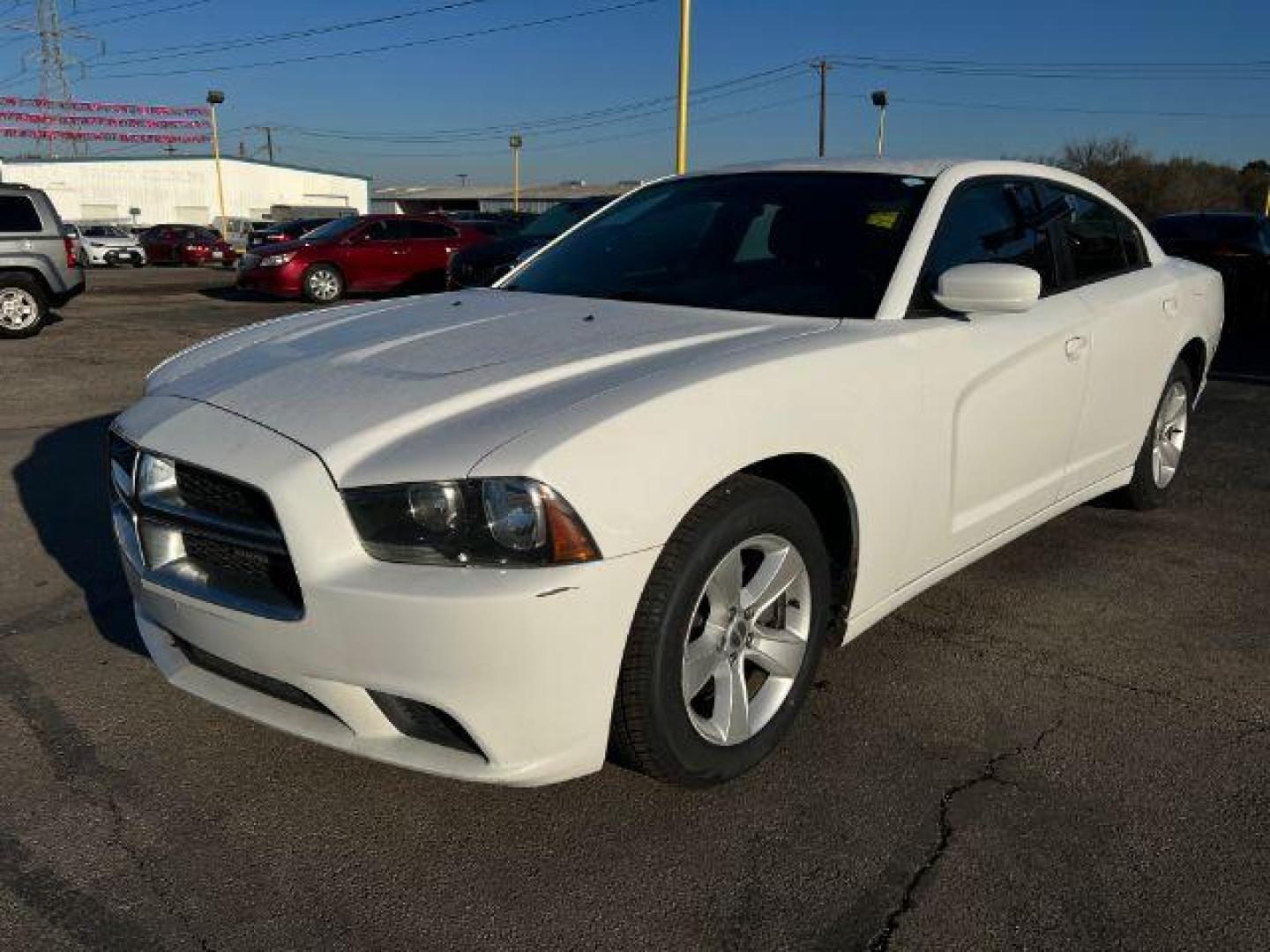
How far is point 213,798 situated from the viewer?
8.36 ft

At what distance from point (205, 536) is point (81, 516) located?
2908 millimetres

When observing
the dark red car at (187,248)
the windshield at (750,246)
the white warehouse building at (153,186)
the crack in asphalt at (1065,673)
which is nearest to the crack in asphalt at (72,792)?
the windshield at (750,246)

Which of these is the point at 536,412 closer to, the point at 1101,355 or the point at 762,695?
Result: the point at 762,695

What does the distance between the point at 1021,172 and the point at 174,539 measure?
3076 mm

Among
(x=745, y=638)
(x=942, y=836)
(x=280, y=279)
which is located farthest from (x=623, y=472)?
(x=280, y=279)

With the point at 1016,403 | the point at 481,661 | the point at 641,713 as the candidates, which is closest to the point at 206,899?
the point at 481,661

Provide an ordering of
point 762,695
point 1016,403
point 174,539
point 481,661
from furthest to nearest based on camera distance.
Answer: point 1016,403
point 762,695
point 174,539
point 481,661

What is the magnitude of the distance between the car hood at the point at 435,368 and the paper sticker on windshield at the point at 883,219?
0.51 m

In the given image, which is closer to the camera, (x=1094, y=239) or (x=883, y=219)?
(x=883, y=219)

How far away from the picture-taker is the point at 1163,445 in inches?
191

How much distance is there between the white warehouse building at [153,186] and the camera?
214 feet

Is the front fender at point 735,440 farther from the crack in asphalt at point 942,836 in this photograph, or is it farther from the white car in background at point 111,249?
the white car in background at point 111,249

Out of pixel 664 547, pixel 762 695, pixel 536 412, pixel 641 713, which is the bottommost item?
pixel 762 695

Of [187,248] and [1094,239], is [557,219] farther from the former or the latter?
[187,248]
